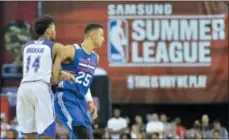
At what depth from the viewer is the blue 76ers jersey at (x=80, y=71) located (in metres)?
8.01

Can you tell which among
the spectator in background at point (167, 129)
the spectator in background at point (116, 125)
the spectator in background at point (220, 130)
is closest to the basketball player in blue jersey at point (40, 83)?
the spectator in background at point (116, 125)

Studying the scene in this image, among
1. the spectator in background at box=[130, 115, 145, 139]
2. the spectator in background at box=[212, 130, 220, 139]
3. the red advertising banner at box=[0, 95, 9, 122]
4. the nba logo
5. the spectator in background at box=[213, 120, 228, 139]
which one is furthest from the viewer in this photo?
the nba logo

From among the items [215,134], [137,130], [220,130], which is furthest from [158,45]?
[215,134]

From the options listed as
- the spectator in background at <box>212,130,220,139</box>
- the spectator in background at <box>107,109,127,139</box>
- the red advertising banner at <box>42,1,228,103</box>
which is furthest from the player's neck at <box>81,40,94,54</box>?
the red advertising banner at <box>42,1,228,103</box>

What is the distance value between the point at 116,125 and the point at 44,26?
9052 millimetres

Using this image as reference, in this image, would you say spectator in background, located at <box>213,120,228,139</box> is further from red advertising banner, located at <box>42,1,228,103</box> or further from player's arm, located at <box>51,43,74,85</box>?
player's arm, located at <box>51,43,74,85</box>

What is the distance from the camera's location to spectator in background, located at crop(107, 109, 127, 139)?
1593 cm

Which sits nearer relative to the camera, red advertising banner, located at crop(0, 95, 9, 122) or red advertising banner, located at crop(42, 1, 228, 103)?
red advertising banner, located at crop(0, 95, 9, 122)

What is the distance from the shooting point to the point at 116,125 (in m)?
16.5

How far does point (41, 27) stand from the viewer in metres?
7.66

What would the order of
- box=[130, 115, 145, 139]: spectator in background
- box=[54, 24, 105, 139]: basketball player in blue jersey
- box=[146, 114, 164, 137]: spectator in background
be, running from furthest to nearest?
box=[146, 114, 164, 137]: spectator in background → box=[130, 115, 145, 139]: spectator in background → box=[54, 24, 105, 139]: basketball player in blue jersey

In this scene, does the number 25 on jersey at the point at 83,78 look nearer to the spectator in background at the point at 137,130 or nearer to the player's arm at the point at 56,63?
the player's arm at the point at 56,63

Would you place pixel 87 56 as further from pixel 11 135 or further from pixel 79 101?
pixel 11 135

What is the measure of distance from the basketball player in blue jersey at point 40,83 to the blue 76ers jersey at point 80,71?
13.0 inches
